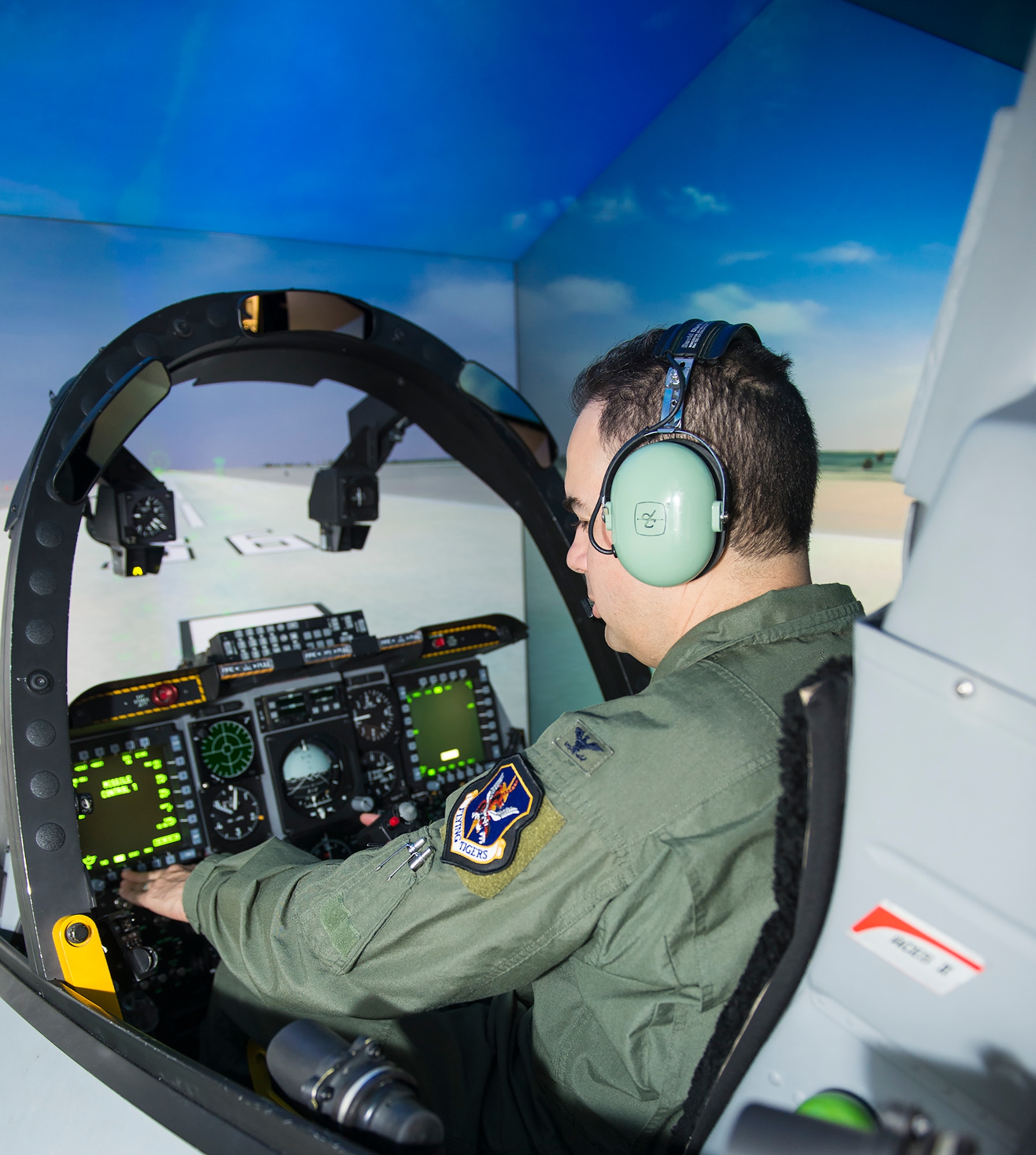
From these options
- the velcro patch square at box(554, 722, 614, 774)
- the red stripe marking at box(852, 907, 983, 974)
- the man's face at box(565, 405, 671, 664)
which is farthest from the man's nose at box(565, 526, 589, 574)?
the red stripe marking at box(852, 907, 983, 974)

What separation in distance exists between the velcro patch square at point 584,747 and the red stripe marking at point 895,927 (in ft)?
0.91

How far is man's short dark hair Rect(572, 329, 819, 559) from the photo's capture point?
2.91 feet

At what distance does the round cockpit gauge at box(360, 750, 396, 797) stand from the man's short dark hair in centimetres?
125

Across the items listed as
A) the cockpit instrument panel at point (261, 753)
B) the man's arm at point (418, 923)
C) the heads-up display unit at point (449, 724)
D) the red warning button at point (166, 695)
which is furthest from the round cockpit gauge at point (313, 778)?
the man's arm at point (418, 923)

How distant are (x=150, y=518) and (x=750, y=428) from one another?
127 cm

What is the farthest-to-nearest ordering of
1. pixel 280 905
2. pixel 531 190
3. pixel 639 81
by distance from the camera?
pixel 531 190
pixel 639 81
pixel 280 905

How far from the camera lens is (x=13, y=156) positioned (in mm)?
1878

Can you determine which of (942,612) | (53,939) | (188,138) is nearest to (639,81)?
(188,138)

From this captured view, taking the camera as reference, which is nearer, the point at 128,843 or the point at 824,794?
the point at 824,794

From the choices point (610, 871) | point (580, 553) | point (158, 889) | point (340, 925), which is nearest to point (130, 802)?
point (158, 889)

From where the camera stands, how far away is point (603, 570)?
1007mm

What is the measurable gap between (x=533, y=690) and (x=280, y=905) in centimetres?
266

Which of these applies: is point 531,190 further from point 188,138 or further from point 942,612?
point 942,612

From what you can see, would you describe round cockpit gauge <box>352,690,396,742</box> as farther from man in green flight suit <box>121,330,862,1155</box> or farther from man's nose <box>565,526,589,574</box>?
man's nose <box>565,526,589,574</box>
